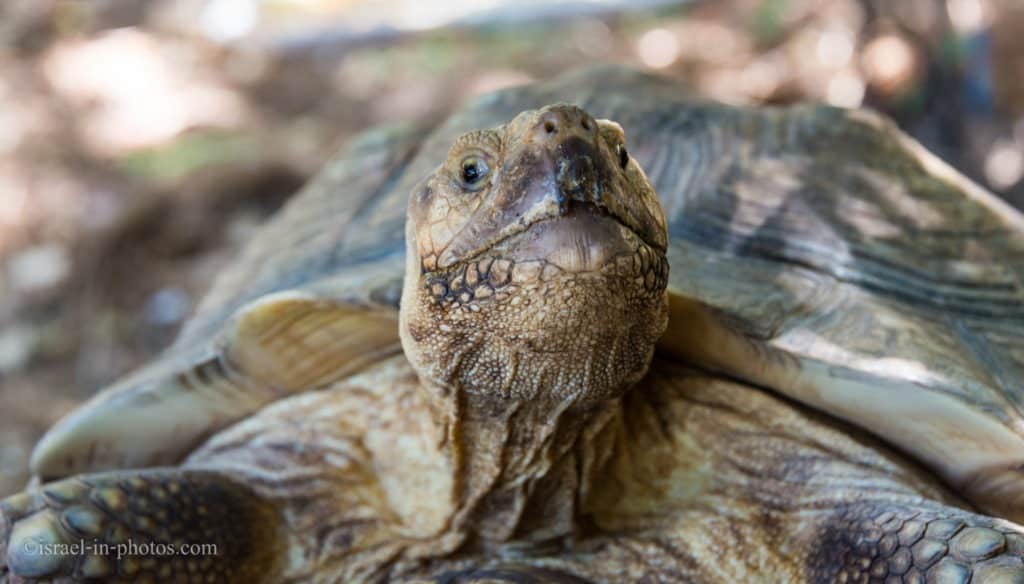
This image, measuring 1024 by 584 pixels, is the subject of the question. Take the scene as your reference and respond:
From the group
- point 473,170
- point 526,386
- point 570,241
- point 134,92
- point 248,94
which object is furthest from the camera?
point 248,94

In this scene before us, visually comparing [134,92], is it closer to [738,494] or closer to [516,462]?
[516,462]

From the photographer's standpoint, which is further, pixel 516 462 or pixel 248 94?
pixel 248 94

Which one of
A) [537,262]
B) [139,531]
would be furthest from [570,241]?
[139,531]

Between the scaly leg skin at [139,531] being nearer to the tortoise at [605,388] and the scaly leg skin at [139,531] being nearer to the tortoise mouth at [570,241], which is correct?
the tortoise at [605,388]

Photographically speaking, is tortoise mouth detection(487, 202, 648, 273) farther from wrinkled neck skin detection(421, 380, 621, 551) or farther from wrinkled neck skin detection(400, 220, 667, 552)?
wrinkled neck skin detection(421, 380, 621, 551)

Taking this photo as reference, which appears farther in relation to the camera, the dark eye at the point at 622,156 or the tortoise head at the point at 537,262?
the dark eye at the point at 622,156

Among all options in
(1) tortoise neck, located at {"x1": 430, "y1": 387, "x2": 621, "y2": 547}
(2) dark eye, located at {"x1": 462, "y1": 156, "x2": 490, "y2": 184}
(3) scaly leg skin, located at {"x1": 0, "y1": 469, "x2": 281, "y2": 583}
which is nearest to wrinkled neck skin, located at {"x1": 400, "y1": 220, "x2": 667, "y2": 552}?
(1) tortoise neck, located at {"x1": 430, "y1": 387, "x2": 621, "y2": 547}

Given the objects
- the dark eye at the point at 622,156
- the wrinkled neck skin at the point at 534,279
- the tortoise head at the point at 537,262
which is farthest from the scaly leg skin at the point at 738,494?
the dark eye at the point at 622,156

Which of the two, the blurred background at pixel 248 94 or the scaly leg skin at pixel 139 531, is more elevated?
the blurred background at pixel 248 94
